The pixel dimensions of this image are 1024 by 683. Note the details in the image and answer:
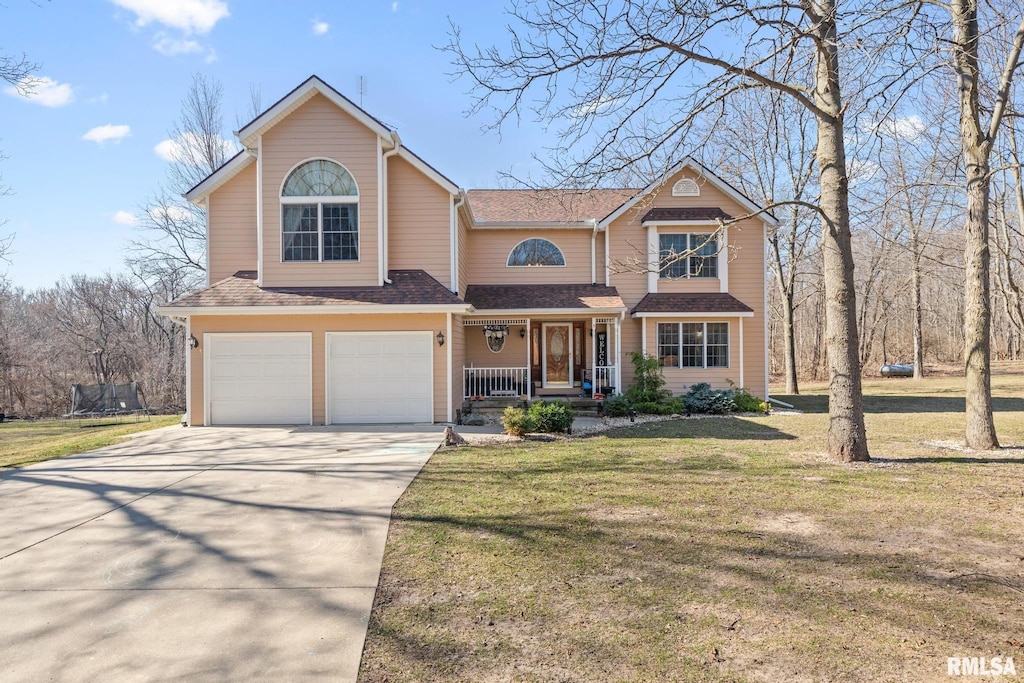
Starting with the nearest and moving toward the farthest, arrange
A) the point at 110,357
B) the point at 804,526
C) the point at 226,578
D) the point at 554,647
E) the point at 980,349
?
the point at 554,647
the point at 226,578
the point at 804,526
the point at 980,349
the point at 110,357

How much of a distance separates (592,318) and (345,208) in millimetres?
7641

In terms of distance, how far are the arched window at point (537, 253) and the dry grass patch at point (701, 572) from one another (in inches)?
395

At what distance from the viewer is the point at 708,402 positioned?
597 inches

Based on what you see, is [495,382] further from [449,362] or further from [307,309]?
[307,309]

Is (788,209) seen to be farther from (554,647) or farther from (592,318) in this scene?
(554,647)

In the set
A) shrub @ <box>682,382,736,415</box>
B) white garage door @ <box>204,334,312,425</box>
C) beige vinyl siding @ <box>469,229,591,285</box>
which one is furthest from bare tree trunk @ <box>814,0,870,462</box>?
white garage door @ <box>204,334,312,425</box>

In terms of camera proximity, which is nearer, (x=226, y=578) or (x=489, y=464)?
(x=226, y=578)

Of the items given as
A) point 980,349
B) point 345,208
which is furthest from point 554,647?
point 345,208

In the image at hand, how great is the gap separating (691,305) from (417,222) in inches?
325

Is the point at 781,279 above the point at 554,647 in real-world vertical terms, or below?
above

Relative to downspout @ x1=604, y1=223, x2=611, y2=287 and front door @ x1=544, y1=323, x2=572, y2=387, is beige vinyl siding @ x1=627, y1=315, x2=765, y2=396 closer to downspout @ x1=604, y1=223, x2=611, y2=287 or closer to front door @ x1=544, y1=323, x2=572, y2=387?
downspout @ x1=604, y1=223, x2=611, y2=287

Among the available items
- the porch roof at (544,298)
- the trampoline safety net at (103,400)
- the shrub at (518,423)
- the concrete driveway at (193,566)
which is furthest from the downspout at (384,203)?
the trampoline safety net at (103,400)

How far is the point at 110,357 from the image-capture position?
29359mm

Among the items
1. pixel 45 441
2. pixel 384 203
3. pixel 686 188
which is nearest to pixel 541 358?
pixel 686 188
